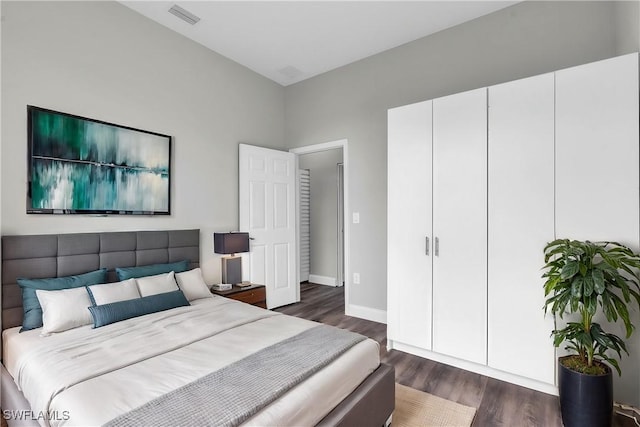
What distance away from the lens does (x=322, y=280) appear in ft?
19.2

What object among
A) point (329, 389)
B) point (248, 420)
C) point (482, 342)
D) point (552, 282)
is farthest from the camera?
point (482, 342)

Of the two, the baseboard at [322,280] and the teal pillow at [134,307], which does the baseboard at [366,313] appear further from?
the teal pillow at [134,307]

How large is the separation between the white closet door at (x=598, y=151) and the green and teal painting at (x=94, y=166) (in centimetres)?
348

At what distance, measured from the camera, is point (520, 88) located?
2369 mm

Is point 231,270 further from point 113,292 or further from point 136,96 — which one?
point 136,96

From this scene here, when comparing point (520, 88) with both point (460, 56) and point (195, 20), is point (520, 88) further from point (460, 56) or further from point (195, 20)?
point (195, 20)

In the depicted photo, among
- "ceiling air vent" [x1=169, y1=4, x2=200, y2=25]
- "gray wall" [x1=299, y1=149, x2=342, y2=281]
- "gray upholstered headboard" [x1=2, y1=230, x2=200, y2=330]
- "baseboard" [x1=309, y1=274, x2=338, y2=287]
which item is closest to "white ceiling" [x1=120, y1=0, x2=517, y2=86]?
"ceiling air vent" [x1=169, y1=4, x2=200, y2=25]

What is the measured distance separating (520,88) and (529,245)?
120cm

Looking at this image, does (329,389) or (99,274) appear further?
(99,274)

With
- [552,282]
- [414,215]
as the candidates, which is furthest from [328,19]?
[552,282]

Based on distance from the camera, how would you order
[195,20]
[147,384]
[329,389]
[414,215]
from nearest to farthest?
[147,384] → [329,389] → [414,215] → [195,20]

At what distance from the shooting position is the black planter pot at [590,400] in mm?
1782

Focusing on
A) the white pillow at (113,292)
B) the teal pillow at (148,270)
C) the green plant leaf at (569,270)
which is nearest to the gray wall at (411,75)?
the green plant leaf at (569,270)

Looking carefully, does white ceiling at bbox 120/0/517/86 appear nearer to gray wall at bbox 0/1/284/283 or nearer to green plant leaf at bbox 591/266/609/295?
gray wall at bbox 0/1/284/283
